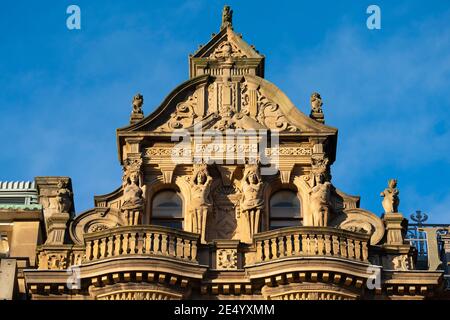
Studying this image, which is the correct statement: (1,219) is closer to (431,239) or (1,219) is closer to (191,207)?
(191,207)

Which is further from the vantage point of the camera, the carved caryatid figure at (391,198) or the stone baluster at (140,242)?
the carved caryatid figure at (391,198)

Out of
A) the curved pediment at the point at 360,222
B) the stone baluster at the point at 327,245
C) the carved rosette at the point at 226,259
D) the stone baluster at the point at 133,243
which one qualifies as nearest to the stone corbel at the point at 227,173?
the carved rosette at the point at 226,259

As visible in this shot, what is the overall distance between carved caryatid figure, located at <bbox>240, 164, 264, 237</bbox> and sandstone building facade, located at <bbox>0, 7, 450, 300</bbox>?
0.03 m

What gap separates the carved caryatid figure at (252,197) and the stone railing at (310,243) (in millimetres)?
1109

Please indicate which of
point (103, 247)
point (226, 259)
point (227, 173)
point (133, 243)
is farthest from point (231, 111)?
point (103, 247)

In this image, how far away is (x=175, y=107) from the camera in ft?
120

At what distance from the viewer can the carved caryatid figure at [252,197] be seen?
34469mm

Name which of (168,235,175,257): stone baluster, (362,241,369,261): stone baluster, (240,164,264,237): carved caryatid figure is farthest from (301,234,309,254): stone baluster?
(168,235,175,257): stone baluster

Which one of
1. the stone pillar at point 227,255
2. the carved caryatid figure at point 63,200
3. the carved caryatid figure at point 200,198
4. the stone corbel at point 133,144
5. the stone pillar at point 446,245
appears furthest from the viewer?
the stone pillar at point 446,245

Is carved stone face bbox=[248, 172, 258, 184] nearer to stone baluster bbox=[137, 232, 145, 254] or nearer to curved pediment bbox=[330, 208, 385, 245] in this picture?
curved pediment bbox=[330, 208, 385, 245]

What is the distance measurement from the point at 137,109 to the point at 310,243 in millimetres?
6727

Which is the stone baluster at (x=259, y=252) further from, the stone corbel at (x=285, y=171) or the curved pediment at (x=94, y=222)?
the curved pediment at (x=94, y=222)

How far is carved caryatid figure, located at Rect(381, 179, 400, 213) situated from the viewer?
34781 mm
